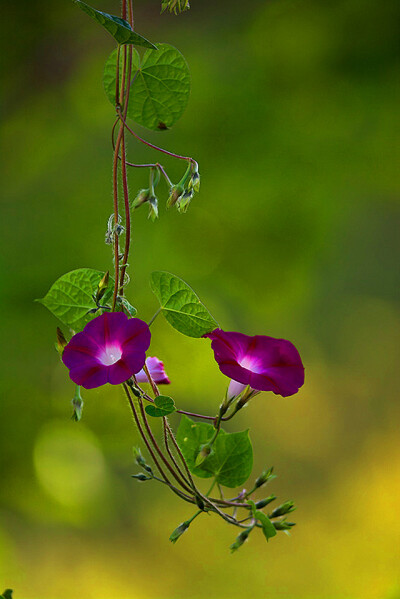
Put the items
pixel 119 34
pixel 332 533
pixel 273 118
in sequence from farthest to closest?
pixel 273 118 → pixel 332 533 → pixel 119 34

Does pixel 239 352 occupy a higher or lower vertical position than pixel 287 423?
lower

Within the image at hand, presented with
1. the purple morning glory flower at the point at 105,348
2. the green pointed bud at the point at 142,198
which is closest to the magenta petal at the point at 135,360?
the purple morning glory flower at the point at 105,348

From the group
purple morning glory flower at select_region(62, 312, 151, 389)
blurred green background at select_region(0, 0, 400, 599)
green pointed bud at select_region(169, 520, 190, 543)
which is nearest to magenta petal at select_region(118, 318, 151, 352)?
purple morning glory flower at select_region(62, 312, 151, 389)

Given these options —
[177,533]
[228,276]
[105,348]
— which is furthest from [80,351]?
[228,276]

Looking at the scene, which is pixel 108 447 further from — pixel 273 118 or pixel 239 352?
pixel 239 352

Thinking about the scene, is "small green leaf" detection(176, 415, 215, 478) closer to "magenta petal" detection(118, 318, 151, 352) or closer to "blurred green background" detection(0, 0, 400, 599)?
"magenta petal" detection(118, 318, 151, 352)

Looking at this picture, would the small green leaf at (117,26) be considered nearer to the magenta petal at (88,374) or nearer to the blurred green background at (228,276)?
the magenta petal at (88,374)

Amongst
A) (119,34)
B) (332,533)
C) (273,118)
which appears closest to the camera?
(119,34)

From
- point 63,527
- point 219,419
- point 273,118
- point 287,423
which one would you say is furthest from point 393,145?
point 219,419
